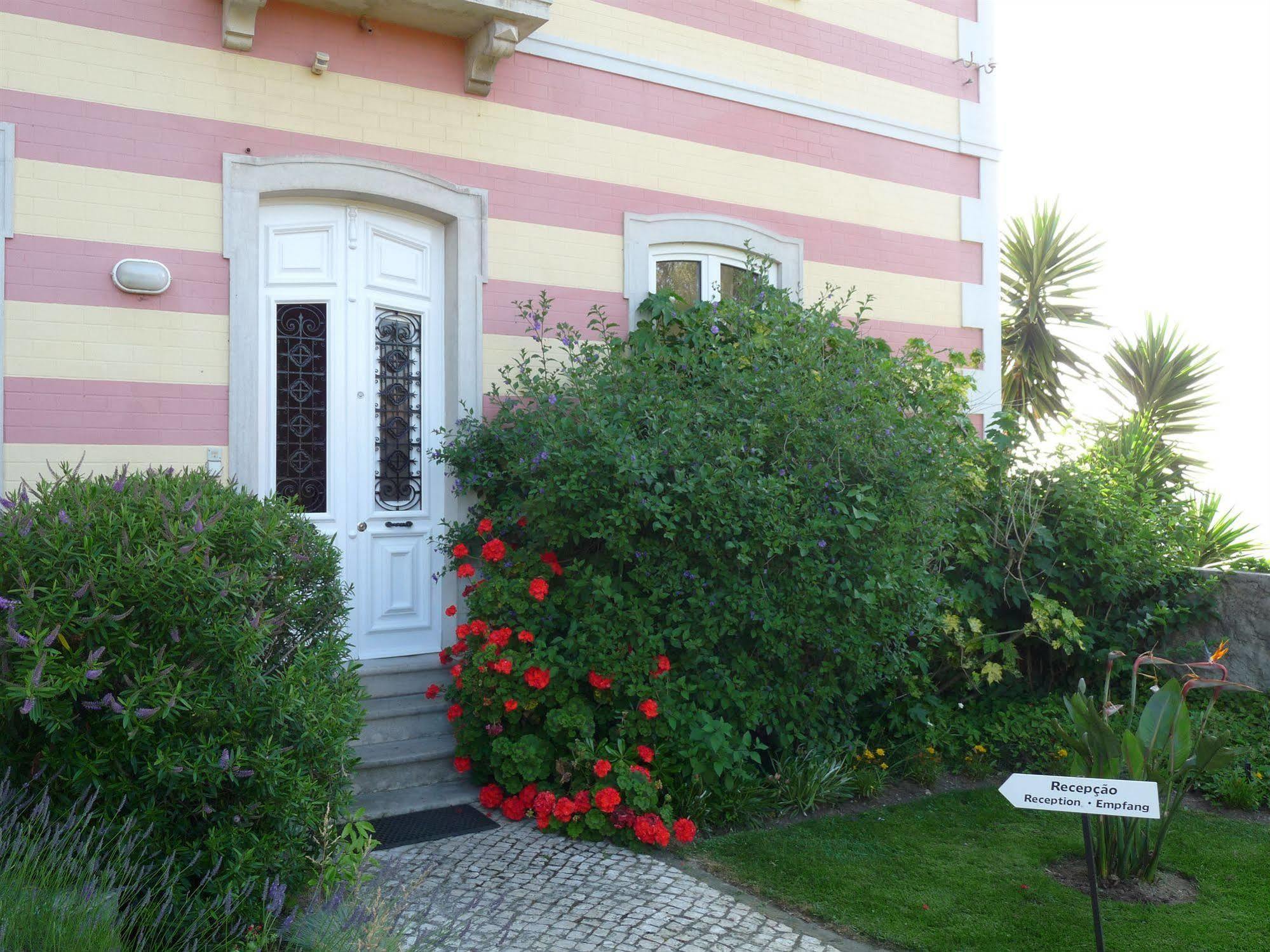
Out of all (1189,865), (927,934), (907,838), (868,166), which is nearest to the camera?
(927,934)

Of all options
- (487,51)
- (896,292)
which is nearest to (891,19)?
(896,292)

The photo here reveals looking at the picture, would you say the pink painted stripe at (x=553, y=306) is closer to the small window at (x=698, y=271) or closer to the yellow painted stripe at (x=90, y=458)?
the small window at (x=698, y=271)

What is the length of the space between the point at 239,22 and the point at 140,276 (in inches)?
62.5

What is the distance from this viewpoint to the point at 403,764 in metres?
5.73

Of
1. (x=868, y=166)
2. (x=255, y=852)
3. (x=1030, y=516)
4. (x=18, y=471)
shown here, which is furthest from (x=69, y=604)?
(x=868, y=166)

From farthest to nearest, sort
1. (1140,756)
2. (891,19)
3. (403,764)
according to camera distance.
→ (891,19)
(403,764)
(1140,756)

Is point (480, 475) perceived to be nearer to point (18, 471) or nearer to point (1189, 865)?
point (18, 471)

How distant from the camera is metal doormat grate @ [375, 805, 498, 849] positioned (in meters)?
5.11

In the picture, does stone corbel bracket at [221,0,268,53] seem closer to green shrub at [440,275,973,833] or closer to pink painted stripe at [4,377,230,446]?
pink painted stripe at [4,377,230,446]

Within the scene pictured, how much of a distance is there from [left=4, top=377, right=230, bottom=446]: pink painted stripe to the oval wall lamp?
0.52 metres

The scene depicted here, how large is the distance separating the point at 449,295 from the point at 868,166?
3.91 meters

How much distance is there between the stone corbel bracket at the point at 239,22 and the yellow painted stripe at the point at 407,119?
8cm

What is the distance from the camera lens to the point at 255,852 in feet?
11.2

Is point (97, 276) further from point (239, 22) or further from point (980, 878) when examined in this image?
point (980, 878)
